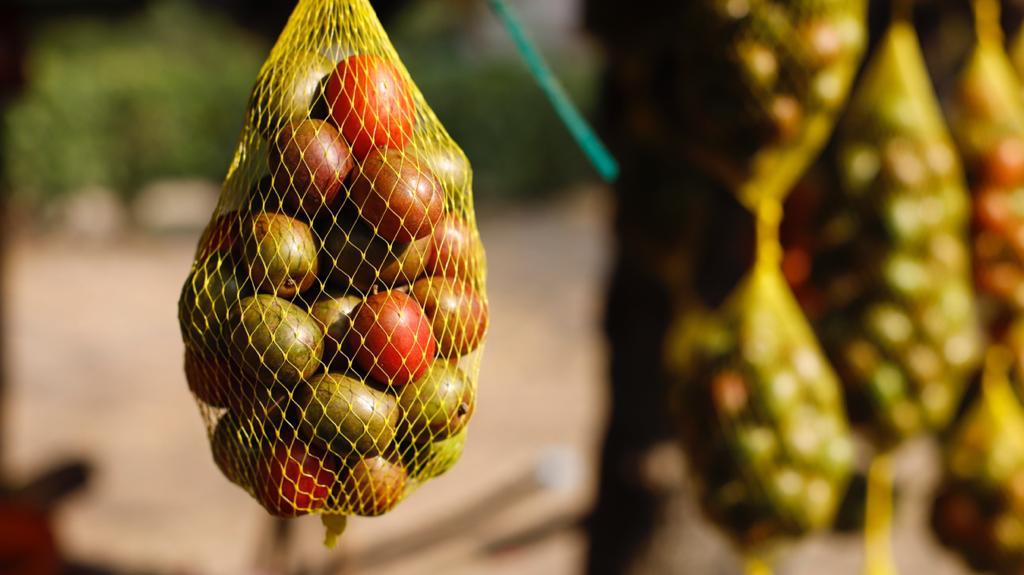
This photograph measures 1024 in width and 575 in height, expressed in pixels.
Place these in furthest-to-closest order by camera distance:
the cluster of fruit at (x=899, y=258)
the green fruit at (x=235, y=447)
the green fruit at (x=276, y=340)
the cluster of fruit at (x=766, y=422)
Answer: the cluster of fruit at (x=899, y=258) → the cluster of fruit at (x=766, y=422) → the green fruit at (x=235, y=447) → the green fruit at (x=276, y=340)

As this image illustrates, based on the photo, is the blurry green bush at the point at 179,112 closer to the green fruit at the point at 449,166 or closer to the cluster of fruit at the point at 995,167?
the cluster of fruit at the point at 995,167

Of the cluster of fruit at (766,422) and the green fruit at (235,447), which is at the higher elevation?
the green fruit at (235,447)

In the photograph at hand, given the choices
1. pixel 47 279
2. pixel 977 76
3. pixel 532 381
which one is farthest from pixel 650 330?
pixel 47 279

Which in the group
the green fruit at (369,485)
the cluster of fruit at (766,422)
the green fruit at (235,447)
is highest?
the green fruit at (235,447)

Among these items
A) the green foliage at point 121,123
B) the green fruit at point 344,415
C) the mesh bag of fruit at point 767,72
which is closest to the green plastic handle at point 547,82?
the mesh bag of fruit at point 767,72

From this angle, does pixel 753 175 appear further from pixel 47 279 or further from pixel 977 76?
pixel 47 279

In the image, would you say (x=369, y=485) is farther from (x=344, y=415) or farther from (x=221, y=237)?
(x=221, y=237)

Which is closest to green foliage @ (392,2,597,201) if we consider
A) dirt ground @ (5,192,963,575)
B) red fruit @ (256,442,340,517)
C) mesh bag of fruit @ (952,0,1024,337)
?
dirt ground @ (5,192,963,575)
